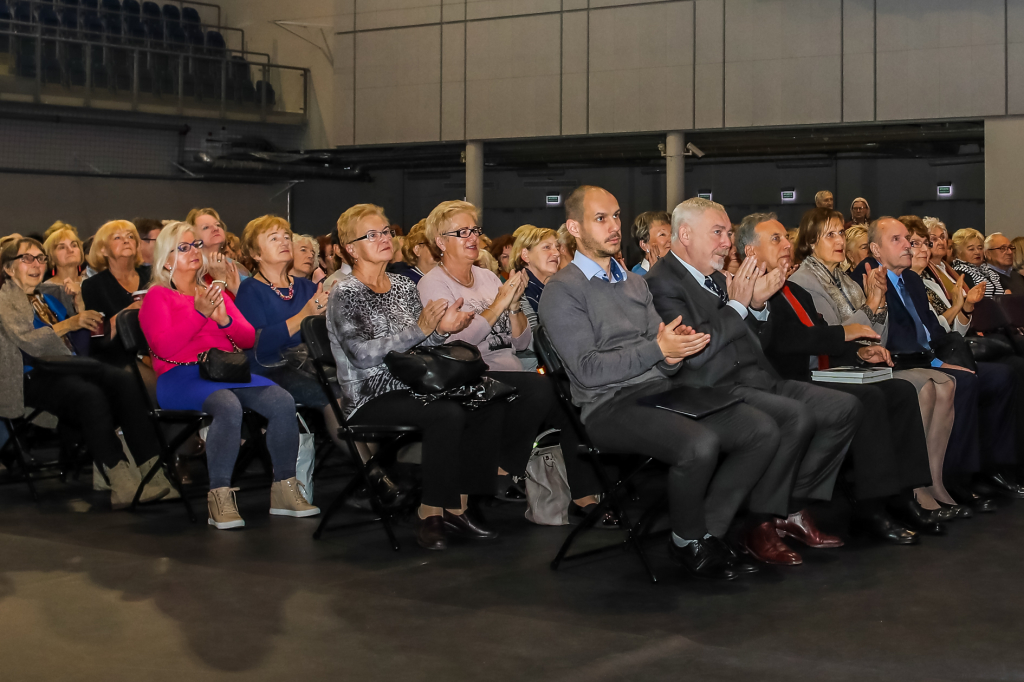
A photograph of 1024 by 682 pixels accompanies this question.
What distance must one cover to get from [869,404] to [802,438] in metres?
0.56

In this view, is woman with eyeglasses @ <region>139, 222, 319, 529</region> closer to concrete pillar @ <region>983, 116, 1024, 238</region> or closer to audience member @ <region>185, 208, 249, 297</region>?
audience member @ <region>185, 208, 249, 297</region>

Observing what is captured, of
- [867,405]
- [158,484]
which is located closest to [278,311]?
[158,484]

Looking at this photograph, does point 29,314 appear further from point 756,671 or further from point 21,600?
point 756,671

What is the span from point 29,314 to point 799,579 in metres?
3.78

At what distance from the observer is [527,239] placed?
5438 millimetres

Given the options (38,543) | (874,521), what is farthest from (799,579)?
(38,543)

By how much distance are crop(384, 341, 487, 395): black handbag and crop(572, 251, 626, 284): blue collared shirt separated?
559 mm

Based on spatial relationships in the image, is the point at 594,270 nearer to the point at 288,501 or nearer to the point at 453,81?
the point at 288,501

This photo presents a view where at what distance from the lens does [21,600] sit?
124 inches

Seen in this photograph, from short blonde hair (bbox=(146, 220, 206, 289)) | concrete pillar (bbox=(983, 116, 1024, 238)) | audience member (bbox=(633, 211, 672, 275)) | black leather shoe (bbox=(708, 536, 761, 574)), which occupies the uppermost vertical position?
concrete pillar (bbox=(983, 116, 1024, 238))

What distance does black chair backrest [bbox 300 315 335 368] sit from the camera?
4.09m

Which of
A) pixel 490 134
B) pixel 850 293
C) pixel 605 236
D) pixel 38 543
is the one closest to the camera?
pixel 605 236

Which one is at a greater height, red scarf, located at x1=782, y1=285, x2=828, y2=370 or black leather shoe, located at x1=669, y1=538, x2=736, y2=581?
red scarf, located at x1=782, y1=285, x2=828, y2=370

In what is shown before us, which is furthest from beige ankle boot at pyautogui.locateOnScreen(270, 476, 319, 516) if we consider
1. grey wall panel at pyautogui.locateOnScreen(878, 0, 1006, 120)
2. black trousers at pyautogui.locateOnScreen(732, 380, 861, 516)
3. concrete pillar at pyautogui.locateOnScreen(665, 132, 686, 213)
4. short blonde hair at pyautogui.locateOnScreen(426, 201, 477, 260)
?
grey wall panel at pyautogui.locateOnScreen(878, 0, 1006, 120)
